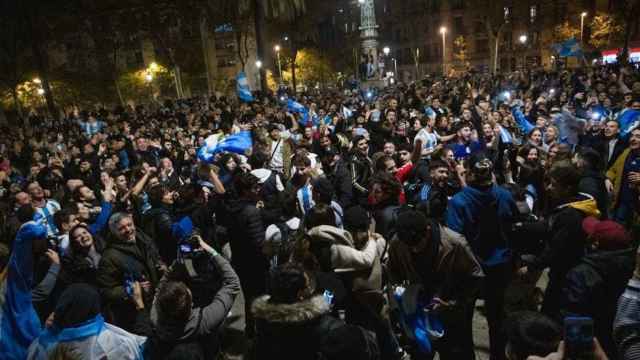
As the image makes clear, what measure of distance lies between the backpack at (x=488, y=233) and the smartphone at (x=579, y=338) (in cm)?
195

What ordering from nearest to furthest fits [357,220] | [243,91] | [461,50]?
[357,220], [243,91], [461,50]

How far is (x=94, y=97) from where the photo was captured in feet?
123

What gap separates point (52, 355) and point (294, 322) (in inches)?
62.7

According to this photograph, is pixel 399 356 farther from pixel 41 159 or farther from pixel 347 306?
pixel 41 159

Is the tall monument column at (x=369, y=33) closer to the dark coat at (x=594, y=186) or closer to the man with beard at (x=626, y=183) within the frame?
the man with beard at (x=626, y=183)

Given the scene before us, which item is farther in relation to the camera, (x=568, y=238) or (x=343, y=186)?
(x=343, y=186)

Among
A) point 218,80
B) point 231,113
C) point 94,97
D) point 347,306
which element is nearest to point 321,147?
point 347,306

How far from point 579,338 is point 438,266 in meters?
1.39

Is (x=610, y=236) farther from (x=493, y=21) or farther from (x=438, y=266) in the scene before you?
(x=493, y=21)

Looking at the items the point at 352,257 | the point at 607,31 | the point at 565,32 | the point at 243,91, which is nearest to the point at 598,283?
the point at 352,257

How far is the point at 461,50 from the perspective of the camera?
65.8m

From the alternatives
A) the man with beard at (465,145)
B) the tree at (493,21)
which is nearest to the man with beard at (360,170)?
the man with beard at (465,145)

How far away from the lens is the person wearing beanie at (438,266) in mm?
3543

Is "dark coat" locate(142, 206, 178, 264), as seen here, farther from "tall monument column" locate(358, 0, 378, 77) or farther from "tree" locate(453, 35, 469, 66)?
"tree" locate(453, 35, 469, 66)
